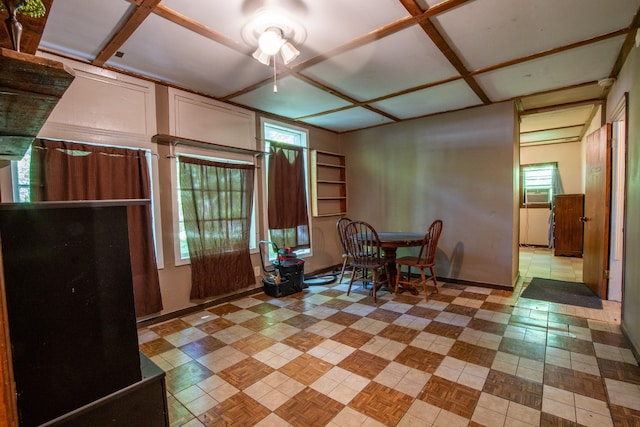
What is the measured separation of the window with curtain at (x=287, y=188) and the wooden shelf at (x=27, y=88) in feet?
10.7

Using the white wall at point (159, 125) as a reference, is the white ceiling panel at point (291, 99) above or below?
above

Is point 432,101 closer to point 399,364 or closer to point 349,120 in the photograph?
point 349,120

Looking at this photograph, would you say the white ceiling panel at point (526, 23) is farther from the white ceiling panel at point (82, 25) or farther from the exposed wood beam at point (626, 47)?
the white ceiling panel at point (82, 25)

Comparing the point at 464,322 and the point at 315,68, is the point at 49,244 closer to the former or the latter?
the point at 315,68

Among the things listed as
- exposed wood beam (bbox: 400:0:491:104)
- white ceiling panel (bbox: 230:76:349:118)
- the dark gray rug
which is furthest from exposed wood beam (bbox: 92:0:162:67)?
the dark gray rug

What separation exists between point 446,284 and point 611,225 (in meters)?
1.92

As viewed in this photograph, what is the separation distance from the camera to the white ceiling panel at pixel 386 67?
2.35 metres

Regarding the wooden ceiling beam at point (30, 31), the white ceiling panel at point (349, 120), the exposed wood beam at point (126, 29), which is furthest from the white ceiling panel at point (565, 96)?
the wooden ceiling beam at point (30, 31)

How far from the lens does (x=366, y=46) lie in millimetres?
2365

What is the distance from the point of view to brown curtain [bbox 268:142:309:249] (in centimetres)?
414

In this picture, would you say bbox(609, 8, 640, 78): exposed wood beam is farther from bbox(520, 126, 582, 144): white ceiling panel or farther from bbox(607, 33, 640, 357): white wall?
bbox(520, 126, 582, 144): white ceiling panel

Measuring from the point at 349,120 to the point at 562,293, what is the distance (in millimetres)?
3637

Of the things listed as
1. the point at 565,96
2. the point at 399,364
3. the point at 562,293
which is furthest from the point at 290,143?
the point at 562,293

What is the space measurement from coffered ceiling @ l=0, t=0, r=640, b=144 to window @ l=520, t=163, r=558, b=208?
146 inches
